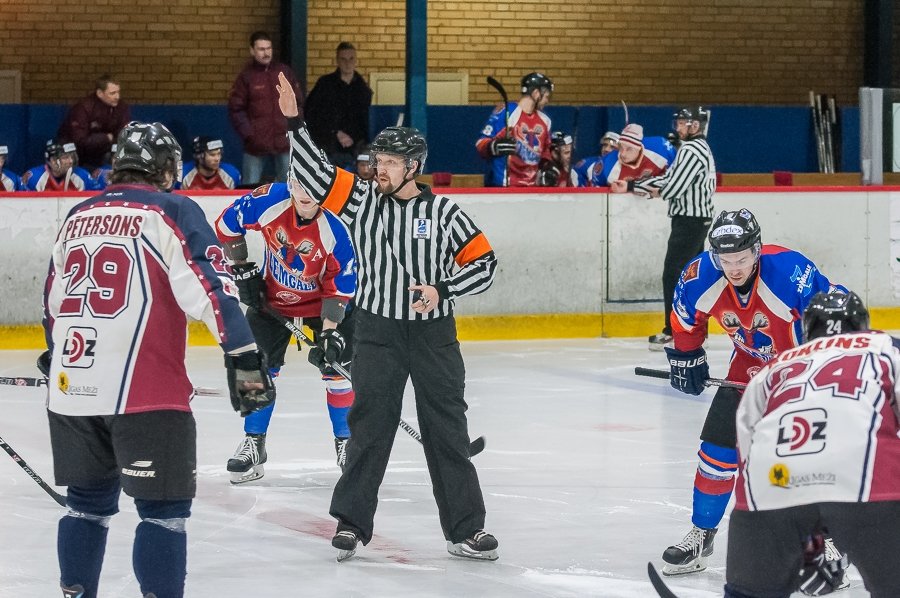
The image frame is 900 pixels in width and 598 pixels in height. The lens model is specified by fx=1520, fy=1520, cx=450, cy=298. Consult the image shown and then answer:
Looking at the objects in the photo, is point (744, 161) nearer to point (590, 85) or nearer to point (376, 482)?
point (590, 85)

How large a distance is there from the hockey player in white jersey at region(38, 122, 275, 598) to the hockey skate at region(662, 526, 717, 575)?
5.19 feet

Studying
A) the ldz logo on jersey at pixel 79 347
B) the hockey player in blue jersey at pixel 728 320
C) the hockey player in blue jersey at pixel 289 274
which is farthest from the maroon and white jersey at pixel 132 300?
the hockey player in blue jersey at pixel 289 274

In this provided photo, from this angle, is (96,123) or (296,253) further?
(96,123)

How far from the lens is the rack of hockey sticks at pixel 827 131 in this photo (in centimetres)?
1380

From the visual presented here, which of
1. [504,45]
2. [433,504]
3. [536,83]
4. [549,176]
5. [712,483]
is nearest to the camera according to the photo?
[712,483]

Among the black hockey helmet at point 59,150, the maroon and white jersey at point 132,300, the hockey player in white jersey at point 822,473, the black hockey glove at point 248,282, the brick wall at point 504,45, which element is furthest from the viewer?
the brick wall at point 504,45

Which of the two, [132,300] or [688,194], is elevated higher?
[688,194]

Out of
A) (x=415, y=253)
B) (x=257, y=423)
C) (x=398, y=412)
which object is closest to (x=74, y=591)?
(x=398, y=412)

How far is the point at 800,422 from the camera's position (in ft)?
9.99

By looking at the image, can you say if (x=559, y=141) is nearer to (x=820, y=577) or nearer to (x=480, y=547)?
(x=480, y=547)

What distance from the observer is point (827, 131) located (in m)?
13.9

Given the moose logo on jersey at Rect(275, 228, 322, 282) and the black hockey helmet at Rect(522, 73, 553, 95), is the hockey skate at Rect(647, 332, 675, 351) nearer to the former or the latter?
the black hockey helmet at Rect(522, 73, 553, 95)

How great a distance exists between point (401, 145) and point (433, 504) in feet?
5.03

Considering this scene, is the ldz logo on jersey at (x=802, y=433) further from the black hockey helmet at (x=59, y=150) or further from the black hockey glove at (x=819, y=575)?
→ the black hockey helmet at (x=59, y=150)
